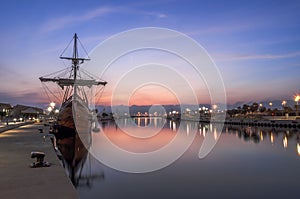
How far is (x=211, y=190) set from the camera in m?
13.2

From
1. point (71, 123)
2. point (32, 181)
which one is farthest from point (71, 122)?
point (32, 181)

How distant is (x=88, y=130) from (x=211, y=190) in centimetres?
3068

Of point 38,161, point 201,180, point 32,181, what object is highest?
point 38,161

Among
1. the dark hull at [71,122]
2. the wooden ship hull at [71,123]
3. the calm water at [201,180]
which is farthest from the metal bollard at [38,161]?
the dark hull at [71,122]

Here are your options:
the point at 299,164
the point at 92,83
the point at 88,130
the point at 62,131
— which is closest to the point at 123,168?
the point at 299,164

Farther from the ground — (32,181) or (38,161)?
(38,161)

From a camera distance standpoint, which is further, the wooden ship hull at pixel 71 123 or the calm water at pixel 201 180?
the wooden ship hull at pixel 71 123

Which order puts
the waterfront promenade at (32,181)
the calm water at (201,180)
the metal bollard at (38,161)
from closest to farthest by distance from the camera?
the waterfront promenade at (32,181), the metal bollard at (38,161), the calm water at (201,180)

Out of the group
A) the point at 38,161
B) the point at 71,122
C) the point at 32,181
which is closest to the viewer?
the point at 32,181

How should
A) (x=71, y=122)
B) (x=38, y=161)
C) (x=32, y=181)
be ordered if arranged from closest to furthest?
(x=32, y=181) → (x=38, y=161) → (x=71, y=122)

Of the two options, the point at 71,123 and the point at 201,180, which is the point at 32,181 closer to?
the point at 201,180

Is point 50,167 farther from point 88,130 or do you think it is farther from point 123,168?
point 88,130

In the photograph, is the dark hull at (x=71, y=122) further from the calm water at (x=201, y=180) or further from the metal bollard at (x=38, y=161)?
the metal bollard at (x=38, y=161)

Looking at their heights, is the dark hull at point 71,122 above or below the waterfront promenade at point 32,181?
above
